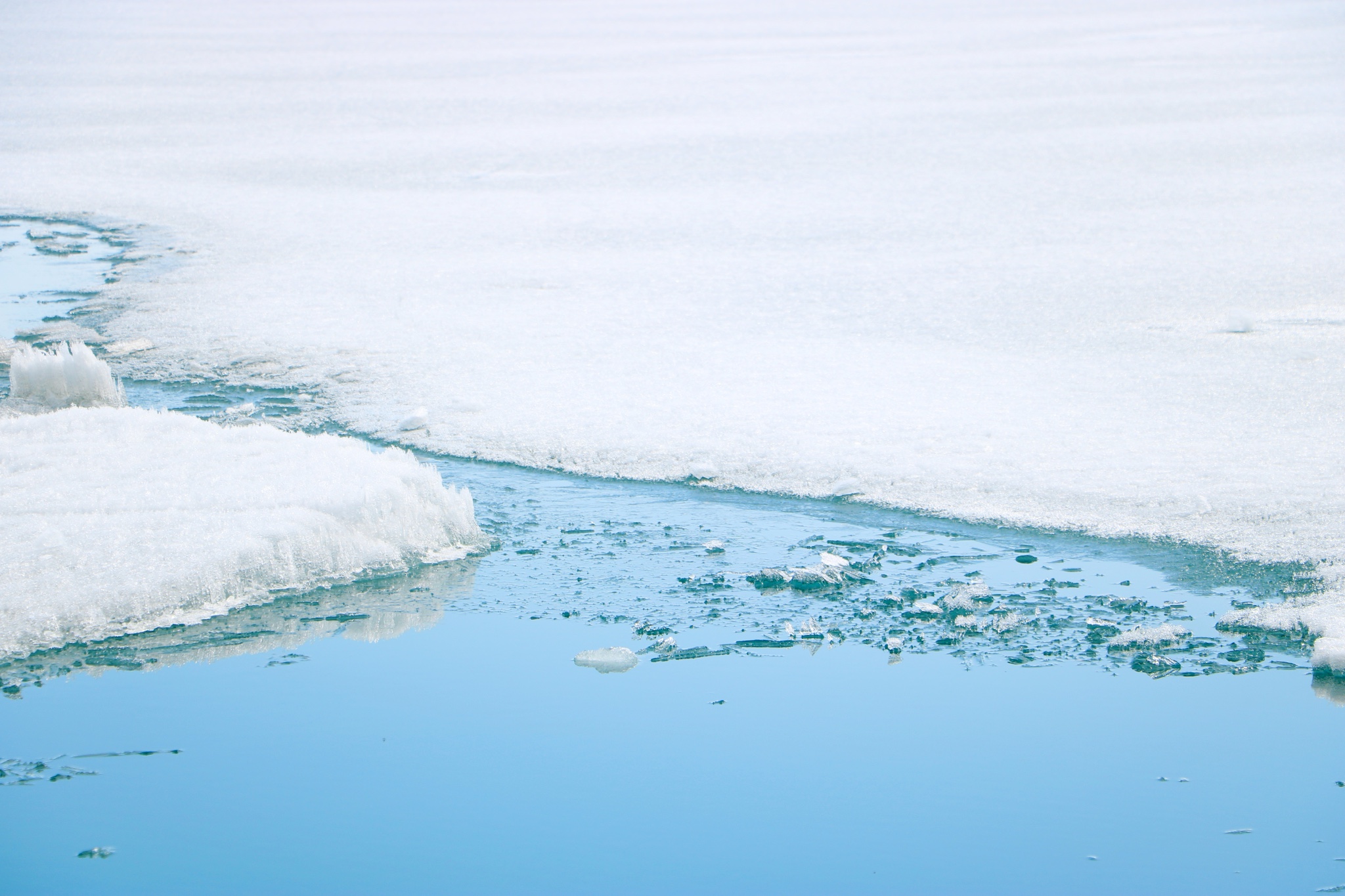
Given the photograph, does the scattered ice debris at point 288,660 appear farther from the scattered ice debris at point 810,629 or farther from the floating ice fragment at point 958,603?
the floating ice fragment at point 958,603

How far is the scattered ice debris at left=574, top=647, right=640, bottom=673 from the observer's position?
377 centimetres

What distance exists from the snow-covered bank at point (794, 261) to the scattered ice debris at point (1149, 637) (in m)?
0.76

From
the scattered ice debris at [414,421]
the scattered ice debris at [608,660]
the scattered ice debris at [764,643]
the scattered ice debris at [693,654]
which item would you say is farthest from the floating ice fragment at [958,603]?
the scattered ice debris at [414,421]

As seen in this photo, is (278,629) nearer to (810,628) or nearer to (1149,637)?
(810,628)

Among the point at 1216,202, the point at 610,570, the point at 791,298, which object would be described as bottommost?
the point at 610,570

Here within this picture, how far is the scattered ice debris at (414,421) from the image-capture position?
19.1 ft

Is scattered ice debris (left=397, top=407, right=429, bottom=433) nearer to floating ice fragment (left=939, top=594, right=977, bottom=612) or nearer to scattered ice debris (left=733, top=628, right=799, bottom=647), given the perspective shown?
scattered ice debris (left=733, top=628, right=799, bottom=647)

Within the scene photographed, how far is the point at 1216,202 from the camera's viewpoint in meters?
10.2

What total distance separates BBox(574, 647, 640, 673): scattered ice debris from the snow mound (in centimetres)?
308

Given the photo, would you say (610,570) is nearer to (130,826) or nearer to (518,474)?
(518,474)

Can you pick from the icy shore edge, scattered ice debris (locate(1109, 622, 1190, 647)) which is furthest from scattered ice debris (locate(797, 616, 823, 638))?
the icy shore edge

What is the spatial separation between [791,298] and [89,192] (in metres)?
6.82

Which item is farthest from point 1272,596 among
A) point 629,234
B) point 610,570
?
point 629,234

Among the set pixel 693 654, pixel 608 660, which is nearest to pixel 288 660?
pixel 608 660
